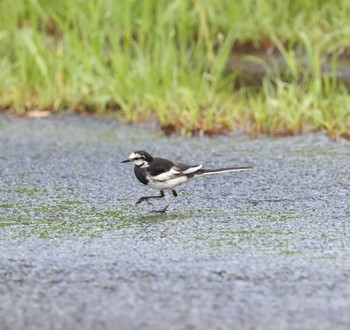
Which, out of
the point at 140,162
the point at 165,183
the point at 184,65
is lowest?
the point at 184,65

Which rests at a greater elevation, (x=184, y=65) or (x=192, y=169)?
(x=192, y=169)

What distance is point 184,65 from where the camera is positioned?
922 cm

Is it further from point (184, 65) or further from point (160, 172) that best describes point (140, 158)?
point (184, 65)

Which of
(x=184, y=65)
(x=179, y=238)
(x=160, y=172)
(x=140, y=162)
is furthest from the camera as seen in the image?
(x=184, y=65)

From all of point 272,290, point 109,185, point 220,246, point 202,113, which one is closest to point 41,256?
point 220,246

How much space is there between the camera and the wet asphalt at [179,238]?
151 inches

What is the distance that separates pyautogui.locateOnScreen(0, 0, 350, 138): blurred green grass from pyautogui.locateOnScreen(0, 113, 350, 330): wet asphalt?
1.33 feet

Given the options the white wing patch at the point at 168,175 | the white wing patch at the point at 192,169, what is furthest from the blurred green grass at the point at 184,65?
the white wing patch at the point at 168,175

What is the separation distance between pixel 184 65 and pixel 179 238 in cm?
434

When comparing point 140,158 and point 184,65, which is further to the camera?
point 184,65

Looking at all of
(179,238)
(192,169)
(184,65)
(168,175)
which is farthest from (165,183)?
(184,65)

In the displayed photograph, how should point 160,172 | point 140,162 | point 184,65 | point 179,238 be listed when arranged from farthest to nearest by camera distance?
point 184,65 → point 140,162 → point 160,172 → point 179,238

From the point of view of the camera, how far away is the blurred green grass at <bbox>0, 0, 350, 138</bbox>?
27.9 ft

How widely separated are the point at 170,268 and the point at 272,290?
1.88 ft
